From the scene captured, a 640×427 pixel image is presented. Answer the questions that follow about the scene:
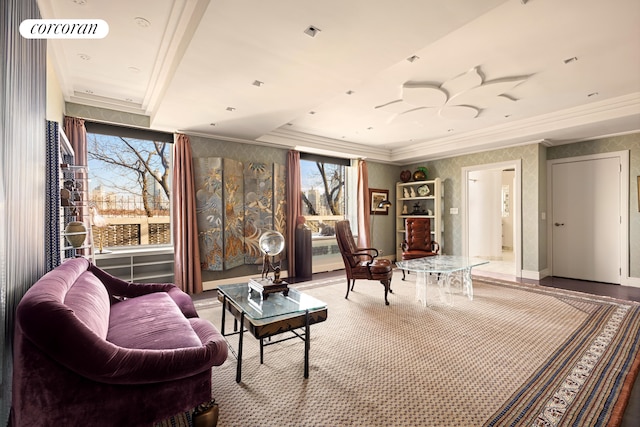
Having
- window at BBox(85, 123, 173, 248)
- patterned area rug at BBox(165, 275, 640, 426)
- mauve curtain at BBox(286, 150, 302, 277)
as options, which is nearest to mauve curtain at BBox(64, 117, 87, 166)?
window at BBox(85, 123, 173, 248)

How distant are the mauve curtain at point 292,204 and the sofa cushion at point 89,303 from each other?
140 inches

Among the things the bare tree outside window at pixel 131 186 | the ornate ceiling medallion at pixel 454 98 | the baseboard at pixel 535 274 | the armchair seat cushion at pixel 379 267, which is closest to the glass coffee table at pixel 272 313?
the armchair seat cushion at pixel 379 267

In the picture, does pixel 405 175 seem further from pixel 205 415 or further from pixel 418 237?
pixel 205 415

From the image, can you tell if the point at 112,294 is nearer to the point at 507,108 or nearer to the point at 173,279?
the point at 173,279

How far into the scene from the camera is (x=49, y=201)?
2.37 metres

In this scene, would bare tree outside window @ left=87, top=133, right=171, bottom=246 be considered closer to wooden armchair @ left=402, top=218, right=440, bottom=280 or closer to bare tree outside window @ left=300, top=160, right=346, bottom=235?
bare tree outside window @ left=300, top=160, right=346, bottom=235

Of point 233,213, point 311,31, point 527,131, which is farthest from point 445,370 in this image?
point 527,131

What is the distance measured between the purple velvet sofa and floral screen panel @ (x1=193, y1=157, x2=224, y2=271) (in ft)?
9.44

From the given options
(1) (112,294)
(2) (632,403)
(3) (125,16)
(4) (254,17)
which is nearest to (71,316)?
(1) (112,294)

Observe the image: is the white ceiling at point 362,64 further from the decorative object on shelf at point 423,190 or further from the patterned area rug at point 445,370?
the patterned area rug at point 445,370

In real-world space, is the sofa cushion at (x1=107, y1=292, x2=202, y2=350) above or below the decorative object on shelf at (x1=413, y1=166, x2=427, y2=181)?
below

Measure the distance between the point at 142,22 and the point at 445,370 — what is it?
3589mm

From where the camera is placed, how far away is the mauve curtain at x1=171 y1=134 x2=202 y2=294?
435 centimetres

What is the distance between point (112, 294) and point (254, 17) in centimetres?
240
